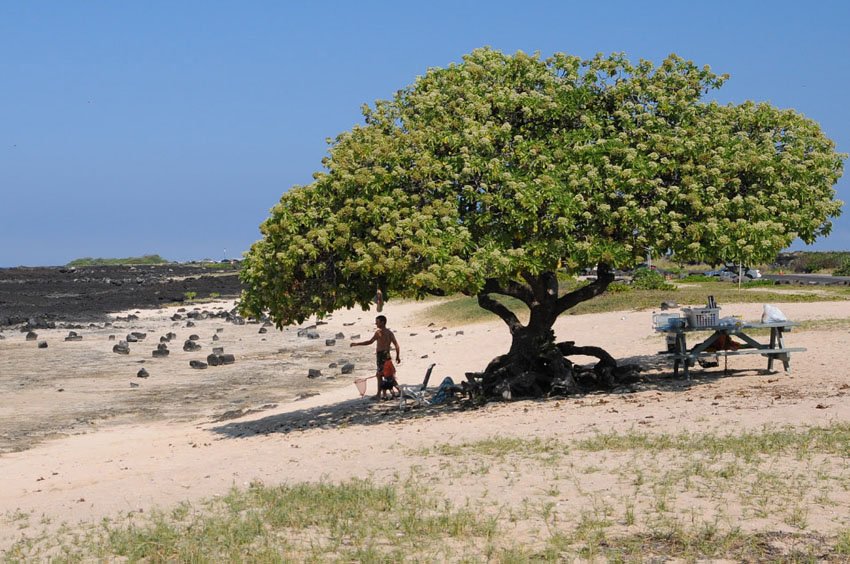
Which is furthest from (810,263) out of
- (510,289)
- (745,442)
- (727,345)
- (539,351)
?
(745,442)

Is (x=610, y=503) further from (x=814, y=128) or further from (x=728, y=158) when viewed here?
(x=814, y=128)

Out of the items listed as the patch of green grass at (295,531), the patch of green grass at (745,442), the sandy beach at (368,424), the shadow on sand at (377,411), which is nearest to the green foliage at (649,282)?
the sandy beach at (368,424)

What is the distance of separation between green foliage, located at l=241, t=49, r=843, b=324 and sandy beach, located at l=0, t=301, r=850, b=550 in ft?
8.72

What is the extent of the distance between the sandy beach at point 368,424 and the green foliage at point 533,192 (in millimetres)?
2657

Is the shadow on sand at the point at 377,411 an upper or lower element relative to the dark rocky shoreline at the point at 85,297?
lower

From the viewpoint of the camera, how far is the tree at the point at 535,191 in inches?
737

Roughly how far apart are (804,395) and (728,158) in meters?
4.73

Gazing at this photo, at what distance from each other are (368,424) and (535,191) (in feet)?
18.5

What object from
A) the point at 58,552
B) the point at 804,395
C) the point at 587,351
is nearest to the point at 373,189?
the point at 587,351

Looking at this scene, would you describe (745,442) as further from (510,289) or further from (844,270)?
(844,270)

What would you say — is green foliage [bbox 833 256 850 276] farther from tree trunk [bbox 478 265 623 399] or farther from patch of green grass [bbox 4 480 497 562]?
patch of green grass [bbox 4 480 497 562]

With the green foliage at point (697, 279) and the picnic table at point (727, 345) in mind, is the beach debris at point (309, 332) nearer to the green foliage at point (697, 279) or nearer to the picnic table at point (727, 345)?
the green foliage at point (697, 279)

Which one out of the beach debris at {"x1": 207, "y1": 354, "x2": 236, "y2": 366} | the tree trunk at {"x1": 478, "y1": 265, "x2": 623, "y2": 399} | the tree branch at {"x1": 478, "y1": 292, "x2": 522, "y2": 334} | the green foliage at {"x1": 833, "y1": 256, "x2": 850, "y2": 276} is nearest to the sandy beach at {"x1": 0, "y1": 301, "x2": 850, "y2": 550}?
the beach debris at {"x1": 207, "y1": 354, "x2": 236, "y2": 366}

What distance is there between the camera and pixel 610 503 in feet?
38.4
